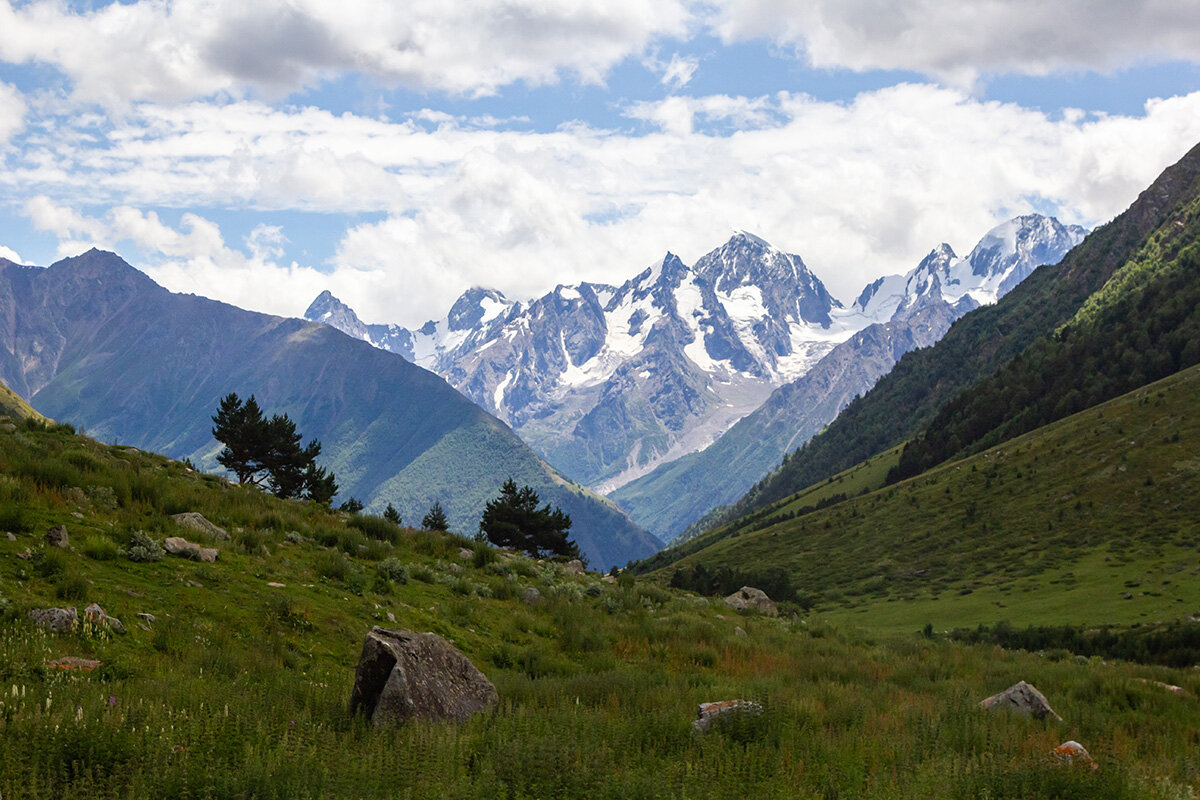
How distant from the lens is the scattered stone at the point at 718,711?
11.7 meters

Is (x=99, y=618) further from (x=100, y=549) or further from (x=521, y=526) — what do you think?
(x=521, y=526)

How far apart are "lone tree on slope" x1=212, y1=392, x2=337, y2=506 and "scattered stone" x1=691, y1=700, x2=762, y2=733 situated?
162 ft

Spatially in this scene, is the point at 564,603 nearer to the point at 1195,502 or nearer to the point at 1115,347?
the point at 1195,502

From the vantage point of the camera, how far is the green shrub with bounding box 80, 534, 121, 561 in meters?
15.0

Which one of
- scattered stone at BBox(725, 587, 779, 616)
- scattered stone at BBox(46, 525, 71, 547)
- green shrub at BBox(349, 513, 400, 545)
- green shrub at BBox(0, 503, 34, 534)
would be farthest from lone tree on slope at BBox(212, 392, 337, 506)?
scattered stone at BBox(46, 525, 71, 547)

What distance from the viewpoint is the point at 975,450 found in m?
166

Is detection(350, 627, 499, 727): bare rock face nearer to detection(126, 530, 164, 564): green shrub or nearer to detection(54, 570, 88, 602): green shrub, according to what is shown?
detection(54, 570, 88, 602): green shrub

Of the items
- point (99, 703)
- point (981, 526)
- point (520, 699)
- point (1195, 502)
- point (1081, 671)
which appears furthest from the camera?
point (981, 526)

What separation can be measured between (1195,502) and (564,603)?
92922 millimetres

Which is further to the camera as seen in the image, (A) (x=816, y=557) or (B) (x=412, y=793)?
(A) (x=816, y=557)

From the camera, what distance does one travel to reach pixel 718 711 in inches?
474

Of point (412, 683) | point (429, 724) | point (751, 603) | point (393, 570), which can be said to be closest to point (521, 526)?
point (751, 603)

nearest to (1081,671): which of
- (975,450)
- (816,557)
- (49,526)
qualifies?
(49,526)

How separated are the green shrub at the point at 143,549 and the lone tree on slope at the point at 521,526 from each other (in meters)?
43.4
